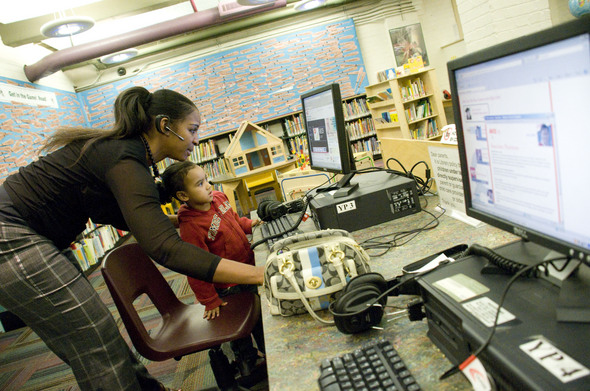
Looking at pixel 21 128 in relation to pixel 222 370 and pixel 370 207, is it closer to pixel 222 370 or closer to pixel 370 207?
pixel 222 370

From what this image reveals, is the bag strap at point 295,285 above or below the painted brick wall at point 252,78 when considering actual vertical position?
below

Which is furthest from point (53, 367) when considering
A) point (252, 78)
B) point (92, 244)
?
point (252, 78)

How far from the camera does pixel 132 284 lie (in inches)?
50.7

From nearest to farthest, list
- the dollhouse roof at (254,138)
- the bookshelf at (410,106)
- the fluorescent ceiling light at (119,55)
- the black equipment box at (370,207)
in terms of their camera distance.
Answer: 1. the black equipment box at (370,207)
2. the dollhouse roof at (254,138)
3. the fluorescent ceiling light at (119,55)
4. the bookshelf at (410,106)

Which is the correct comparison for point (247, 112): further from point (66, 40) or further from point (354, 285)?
point (354, 285)

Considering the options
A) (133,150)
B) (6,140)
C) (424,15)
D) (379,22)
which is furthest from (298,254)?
(424,15)

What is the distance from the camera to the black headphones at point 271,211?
5.67 ft

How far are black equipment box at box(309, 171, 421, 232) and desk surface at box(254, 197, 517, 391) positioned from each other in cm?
25

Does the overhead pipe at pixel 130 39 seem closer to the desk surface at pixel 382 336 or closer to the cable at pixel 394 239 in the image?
the cable at pixel 394 239

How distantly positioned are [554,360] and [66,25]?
14.5 feet

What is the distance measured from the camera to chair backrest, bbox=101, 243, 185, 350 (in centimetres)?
116

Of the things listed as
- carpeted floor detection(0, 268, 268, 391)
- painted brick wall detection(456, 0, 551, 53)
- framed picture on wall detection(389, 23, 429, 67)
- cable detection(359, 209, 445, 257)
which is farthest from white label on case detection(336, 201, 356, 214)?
framed picture on wall detection(389, 23, 429, 67)

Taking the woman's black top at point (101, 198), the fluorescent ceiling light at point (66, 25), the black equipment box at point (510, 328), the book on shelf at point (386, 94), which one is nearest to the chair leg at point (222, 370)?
the woman's black top at point (101, 198)

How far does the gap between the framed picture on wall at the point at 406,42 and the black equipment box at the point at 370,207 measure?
6.10 m
